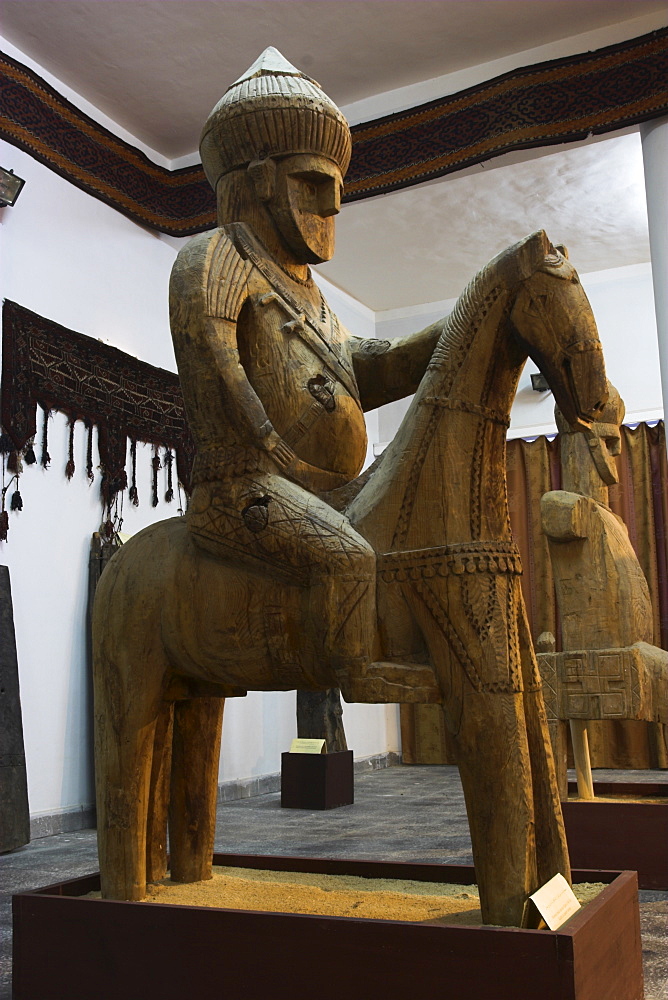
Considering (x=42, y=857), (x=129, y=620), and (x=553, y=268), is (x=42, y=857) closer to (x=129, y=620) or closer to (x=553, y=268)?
(x=129, y=620)

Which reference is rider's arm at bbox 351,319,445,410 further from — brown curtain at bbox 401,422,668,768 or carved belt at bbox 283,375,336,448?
brown curtain at bbox 401,422,668,768

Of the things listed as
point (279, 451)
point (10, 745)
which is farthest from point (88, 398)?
point (279, 451)

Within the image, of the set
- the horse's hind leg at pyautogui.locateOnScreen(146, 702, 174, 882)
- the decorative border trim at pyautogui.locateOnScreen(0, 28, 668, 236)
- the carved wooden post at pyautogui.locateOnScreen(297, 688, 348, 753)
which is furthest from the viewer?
the carved wooden post at pyautogui.locateOnScreen(297, 688, 348, 753)

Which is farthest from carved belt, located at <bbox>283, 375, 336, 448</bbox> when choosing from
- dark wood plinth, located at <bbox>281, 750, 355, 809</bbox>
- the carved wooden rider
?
dark wood plinth, located at <bbox>281, 750, 355, 809</bbox>

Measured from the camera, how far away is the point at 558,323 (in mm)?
1902

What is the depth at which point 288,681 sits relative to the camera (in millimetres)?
2074

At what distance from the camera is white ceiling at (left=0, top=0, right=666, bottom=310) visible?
509 cm

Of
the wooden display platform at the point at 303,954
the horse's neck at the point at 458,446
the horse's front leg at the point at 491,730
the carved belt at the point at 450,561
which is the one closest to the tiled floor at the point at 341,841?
the wooden display platform at the point at 303,954

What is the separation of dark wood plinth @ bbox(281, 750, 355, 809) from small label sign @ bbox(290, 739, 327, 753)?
0.12 feet

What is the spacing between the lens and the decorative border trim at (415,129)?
4.97m

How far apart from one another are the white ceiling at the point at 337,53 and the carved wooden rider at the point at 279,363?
3.18m

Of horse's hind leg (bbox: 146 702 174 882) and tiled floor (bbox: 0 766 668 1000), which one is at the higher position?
horse's hind leg (bbox: 146 702 174 882)

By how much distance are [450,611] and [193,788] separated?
3.02 feet

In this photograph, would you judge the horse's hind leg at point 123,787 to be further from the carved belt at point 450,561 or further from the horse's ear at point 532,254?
the horse's ear at point 532,254
